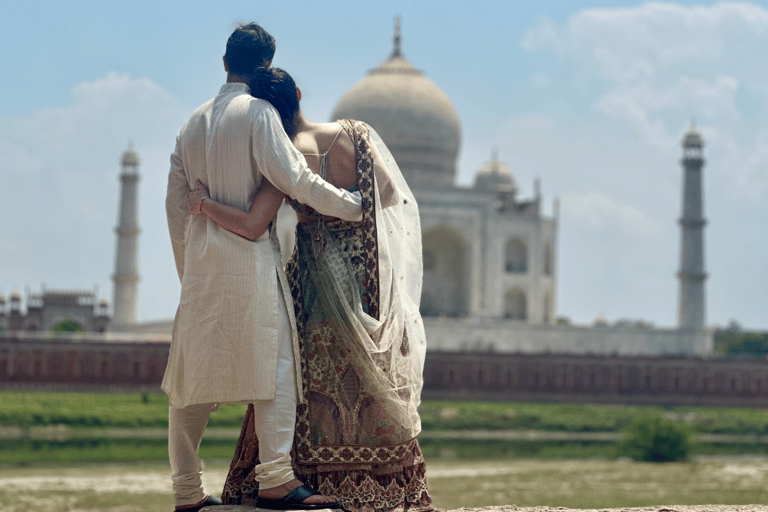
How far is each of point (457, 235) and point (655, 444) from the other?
1709cm

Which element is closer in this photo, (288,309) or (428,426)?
(288,309)

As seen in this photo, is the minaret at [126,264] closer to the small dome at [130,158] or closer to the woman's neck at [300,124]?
the small dome at [130,158]

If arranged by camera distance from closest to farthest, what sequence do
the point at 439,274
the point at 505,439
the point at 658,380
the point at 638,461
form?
the point at 638,461, the point at 505,439, the point at 658,380, the point at 439,274

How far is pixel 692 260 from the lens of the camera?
34.7 meters

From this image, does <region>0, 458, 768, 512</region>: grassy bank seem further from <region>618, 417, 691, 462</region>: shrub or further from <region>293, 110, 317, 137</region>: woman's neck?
<region>293, 110, 317, 137</region>: woman's neck

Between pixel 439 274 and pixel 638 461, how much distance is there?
18040mm

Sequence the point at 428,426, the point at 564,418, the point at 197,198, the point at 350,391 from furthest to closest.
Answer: the point at 564,418 < the point at 428,426 < the point at 350,391 < the point at 197,198

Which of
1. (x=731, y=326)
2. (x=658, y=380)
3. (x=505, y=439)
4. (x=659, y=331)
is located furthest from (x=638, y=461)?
(x=731, y=326)

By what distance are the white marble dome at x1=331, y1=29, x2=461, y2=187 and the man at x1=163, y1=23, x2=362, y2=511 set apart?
104 ft

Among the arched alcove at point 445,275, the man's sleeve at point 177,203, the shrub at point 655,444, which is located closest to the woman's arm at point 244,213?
the man's sleeve at point 177,203

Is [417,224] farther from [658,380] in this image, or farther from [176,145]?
[658,380]

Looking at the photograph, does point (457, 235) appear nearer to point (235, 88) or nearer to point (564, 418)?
point (564, 418)

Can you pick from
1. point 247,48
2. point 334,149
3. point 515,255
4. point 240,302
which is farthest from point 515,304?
point 240,302

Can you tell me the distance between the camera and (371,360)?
3723 millimetres
